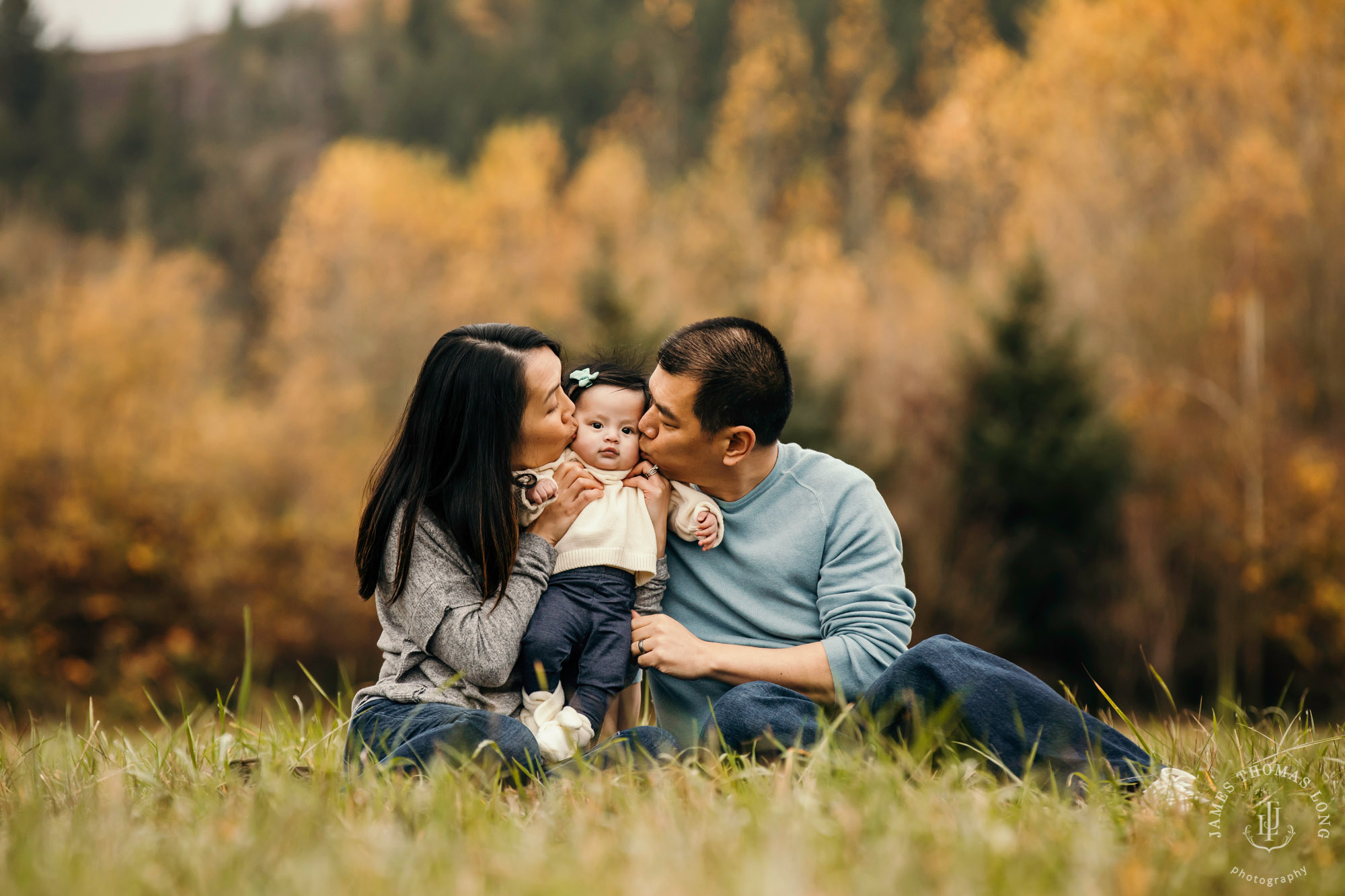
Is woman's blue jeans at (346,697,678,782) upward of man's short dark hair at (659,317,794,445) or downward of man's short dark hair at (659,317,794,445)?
downward

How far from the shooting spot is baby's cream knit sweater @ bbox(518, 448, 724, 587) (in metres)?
2.67

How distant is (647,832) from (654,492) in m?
1.31

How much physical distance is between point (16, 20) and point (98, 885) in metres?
30.6

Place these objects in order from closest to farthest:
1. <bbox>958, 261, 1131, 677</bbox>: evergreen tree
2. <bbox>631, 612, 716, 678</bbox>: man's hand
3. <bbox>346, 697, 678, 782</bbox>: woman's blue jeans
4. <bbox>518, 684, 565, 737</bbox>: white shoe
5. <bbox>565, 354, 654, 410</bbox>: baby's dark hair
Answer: <bbox>346, 697, 678, 782</bbox>: woman's blue jeans
<bbox>518, 684, 565, 737</bbox>: white shoe
<bbox>631, 612, 716, 678</bbox>: man's hand
<bbox>565, 354, 654, 410</bbox>: baby's dark hair
<bbox>958, 261, 1131, 677</bbox>: evergreen tree

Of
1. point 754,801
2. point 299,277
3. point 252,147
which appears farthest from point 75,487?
point 252,147

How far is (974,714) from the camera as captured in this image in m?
2.35

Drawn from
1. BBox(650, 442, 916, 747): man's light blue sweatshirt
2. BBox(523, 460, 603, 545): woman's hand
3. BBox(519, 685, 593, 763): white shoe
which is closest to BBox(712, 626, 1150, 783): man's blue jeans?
BBox(650, 442, 916, 747): man's light blue sweatshirt

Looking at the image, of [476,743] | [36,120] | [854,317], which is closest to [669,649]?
[476,743]

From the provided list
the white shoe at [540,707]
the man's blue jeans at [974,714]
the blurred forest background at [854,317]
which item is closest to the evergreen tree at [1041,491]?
the blurred forest background at [854,317]

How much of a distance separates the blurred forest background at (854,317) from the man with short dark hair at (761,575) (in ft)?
16.3

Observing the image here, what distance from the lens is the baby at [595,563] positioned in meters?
2.55

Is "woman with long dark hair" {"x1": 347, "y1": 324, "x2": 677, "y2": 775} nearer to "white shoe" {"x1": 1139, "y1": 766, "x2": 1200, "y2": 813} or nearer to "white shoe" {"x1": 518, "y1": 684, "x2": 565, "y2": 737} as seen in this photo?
"white shoe" {"x1": 518, "y1": 684, "x2": 565, "y2": 737}

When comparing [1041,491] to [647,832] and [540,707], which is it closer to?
[540,707]

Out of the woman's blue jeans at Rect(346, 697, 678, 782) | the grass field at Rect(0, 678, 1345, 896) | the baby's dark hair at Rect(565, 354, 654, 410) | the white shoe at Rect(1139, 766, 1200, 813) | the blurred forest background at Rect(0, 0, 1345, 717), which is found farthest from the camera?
the blurred forest background at Rect(0, 0, 1345, 717)
